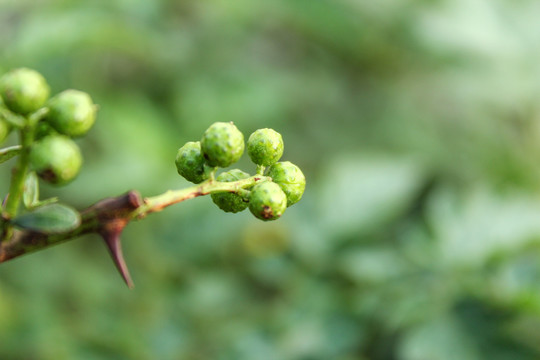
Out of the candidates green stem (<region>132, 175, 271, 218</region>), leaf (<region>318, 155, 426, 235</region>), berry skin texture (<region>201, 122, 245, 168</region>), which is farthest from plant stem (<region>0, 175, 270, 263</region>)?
leaf (<region>318, 155, 426, 235</region>)

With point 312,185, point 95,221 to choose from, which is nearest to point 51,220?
point 95,221

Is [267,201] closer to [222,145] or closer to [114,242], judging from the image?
[222,145]

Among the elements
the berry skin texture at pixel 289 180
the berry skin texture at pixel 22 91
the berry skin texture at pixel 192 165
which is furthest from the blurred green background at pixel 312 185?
the berry skin texture at pixel 22 91

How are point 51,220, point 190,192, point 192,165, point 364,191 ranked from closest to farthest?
point 51,220 → point 190,192 → point 192,165 → point 364,191

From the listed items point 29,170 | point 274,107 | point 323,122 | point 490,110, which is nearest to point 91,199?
point 274,107

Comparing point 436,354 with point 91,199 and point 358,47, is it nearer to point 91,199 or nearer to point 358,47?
point 91,199

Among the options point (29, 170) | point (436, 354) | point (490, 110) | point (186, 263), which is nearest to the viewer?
point (29, 170)

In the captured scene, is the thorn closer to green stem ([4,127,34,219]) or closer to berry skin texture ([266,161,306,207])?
green stem ([4,127,34,219])

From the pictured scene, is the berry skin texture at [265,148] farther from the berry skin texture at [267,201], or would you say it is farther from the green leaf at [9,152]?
the green leaf at [9,152]
